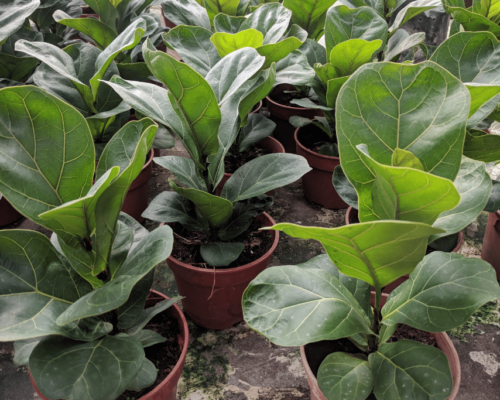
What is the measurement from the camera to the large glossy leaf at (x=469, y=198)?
0.71m

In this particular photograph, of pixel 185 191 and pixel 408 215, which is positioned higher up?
pixel 408 215

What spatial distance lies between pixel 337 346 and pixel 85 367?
0.57 metres

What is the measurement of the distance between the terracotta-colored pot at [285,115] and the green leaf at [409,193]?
1.38 metres

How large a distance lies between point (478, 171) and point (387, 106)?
234 mm

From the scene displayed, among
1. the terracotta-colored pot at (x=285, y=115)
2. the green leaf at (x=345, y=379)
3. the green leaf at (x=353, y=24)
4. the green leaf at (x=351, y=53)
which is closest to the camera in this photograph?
the green leaf at (x=345, y=379)

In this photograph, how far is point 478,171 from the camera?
2.46ft

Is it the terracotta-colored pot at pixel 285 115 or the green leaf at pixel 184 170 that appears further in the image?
the terracotta-colored pot at pixel 285 115

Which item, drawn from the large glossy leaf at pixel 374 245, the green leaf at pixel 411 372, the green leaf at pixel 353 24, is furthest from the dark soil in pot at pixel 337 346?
the green leaf at pixel 353 24

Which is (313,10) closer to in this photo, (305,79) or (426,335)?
(305,79)

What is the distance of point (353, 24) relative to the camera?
4.81 feet

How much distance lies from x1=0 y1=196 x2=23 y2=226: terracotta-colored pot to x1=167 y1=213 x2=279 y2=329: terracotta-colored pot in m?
0.97

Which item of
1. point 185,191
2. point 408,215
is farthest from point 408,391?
point 185,191

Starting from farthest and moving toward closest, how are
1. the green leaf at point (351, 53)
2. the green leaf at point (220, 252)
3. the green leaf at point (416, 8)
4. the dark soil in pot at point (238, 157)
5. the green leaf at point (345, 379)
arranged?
1. the dark soil in pot at point (238, 157)
2. the green leaf at point (416, 8)
3. the green leaf at point (351, 53)
4. the green leaf at point (220, 252)
5. the green leaf at point (345, 379)

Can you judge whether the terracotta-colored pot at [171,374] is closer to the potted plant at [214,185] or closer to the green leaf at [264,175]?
the potted plant at [214,185]
